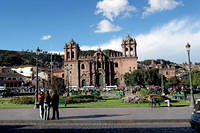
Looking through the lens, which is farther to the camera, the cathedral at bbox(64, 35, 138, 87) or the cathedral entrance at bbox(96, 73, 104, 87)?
the cathedral entrance at bbox(96, 73, 104, 87)

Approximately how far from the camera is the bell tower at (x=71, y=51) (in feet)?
223

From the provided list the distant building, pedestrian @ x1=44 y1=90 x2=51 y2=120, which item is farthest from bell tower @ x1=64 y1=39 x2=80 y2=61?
pedestrian @ x1=44 y1=90 x2=51 y2=120

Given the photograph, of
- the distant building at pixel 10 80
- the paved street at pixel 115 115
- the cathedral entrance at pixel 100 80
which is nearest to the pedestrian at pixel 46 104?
the paved street at pixel 115 115

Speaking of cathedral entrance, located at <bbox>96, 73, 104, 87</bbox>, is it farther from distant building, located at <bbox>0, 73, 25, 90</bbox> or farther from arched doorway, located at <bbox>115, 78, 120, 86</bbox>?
distant building, located at <bbox>0, 73, 25, 90</bbox>

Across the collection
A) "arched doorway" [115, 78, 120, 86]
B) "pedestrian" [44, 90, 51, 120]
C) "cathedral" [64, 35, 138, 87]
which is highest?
"cathedral" [64, 35, 138, 87]

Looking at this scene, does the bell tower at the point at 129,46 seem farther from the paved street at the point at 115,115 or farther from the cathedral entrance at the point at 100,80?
the paved street at the point at 115,115

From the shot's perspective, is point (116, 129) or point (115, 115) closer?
point (116, 129)

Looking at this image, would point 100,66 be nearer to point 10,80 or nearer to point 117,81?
point 117,81

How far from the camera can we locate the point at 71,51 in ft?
225

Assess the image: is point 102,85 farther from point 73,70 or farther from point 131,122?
point 131,122

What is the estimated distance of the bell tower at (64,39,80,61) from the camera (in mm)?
68000

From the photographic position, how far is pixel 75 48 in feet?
223

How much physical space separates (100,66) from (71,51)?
1118 centimetres

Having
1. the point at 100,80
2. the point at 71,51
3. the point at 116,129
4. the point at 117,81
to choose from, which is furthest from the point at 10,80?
the point at 116,129
